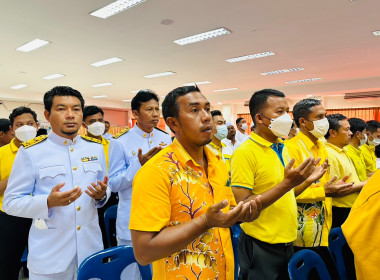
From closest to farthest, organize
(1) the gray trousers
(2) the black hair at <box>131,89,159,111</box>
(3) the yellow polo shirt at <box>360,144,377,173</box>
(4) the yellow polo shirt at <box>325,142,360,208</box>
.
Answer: (1) the gray trousers → (2) the black hair at <box>131,89,159,111</box> → (4) the yellow polo shirt at <box>325,142,360,208</box> → (3) the yellow polo shirt at <box>360,144,377,173</box>

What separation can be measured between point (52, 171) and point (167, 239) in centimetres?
98

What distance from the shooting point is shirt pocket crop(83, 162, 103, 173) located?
1748 mm

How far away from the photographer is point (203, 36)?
607cm

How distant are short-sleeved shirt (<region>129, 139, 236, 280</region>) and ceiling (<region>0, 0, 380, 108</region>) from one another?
3969 mm

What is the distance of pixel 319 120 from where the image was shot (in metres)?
2.54

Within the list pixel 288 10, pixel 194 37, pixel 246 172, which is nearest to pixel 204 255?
pixel 246 172

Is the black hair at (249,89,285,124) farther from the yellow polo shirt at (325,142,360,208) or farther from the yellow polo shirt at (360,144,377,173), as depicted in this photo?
the yellow polo shirt at (360,144,377,173)

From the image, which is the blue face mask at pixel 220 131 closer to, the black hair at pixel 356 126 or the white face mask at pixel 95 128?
the white face mask at pixel 95 128

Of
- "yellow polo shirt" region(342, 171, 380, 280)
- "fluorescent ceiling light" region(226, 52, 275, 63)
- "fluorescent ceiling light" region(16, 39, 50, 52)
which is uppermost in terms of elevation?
"fluorescent ceiling light" region(16, 39, 50, 52)

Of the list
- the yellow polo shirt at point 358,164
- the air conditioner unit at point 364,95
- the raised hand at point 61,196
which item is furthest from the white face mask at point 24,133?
the air conditioner unit at point 364,95

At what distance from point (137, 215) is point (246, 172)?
98cm

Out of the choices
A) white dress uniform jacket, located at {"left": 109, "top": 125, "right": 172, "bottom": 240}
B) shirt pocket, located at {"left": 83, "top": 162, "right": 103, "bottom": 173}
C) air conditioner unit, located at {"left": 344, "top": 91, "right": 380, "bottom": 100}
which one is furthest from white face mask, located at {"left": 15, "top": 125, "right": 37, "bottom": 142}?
air conditioner unit, located at {"left": 344, "top": 91, "right": 380, "bottom": 100}

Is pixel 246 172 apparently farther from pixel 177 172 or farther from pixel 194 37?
pixel 194 37

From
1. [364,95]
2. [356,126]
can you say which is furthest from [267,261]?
[364,95]
